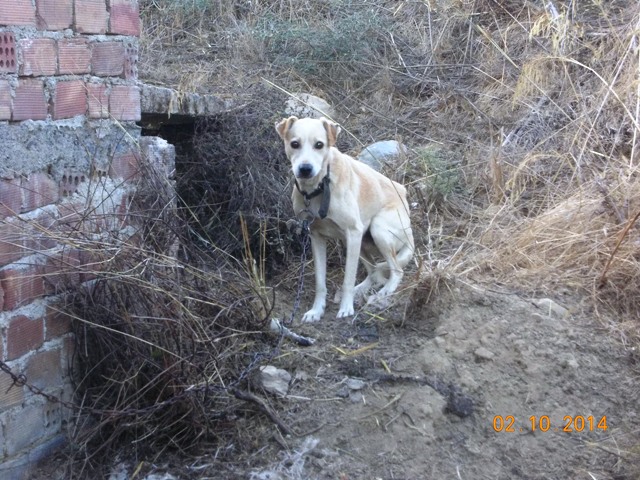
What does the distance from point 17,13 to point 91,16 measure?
0.44m

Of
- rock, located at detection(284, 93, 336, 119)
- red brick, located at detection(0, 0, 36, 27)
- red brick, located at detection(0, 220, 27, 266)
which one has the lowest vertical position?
red brick, located at detection(0, 220, 27, 266)

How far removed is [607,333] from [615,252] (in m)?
0.51

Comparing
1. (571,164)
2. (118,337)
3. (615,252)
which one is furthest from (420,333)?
(571,164)

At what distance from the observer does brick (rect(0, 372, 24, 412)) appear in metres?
2.97

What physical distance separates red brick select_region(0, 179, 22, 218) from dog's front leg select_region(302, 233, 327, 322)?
→ 1.94 m

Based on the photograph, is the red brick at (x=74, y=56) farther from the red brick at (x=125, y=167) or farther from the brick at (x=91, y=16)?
the red brick at (x=125, y=167)

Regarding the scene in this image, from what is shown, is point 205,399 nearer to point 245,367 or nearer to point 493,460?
point 245,367

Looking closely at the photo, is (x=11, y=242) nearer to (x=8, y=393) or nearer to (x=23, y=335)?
(x=23, y=335)

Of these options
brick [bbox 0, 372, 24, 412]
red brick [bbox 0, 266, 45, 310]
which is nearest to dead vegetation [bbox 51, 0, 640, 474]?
red brick [bbox 0, 266, 45, 310]

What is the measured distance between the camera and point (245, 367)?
344cm

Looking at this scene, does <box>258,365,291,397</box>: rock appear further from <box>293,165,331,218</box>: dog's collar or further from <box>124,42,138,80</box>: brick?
<box>124,42,138,80</box>: brick

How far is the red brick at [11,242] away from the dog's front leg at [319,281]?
1895 mm

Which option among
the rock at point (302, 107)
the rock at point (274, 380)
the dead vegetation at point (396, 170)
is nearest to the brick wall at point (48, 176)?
the dead vegetation at point (396, 170)
